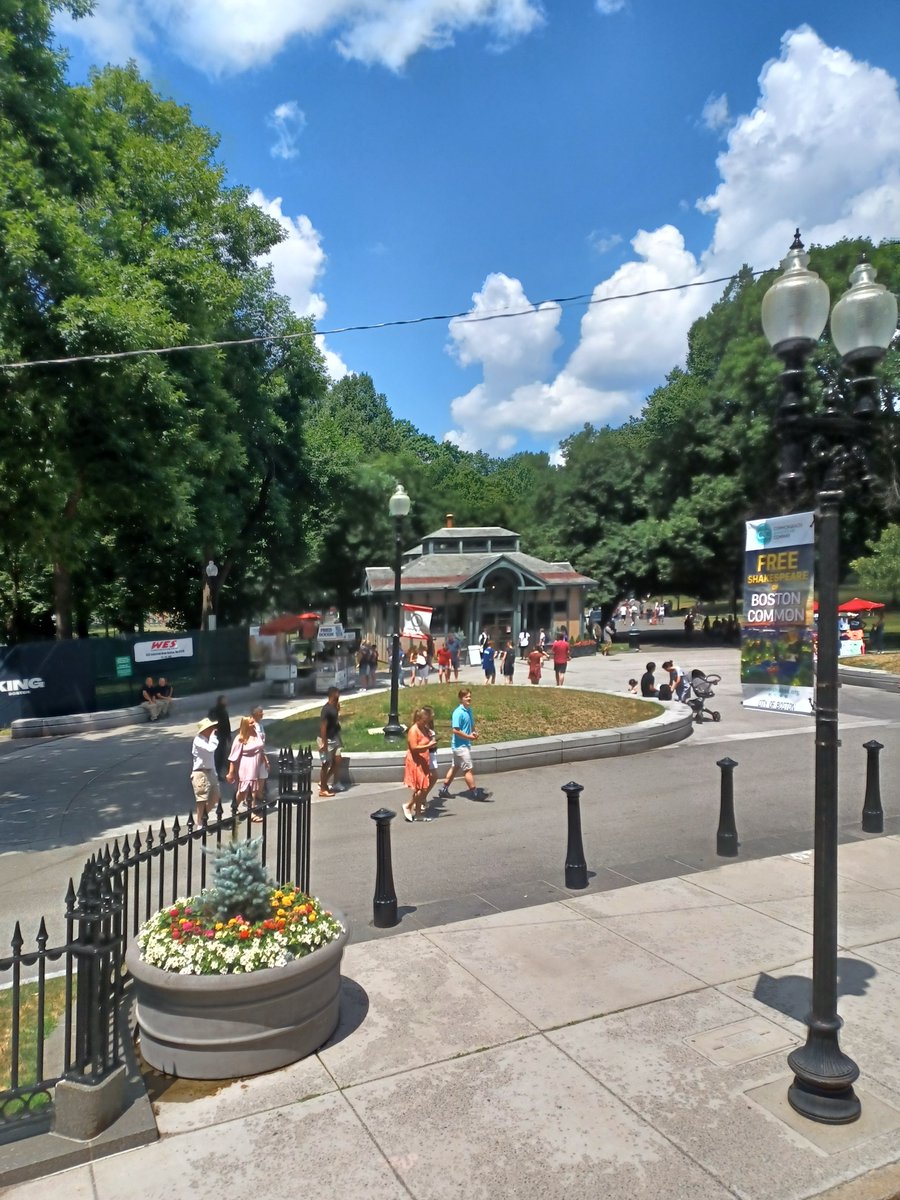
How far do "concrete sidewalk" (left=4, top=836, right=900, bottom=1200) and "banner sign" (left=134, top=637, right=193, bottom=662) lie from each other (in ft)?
54.2

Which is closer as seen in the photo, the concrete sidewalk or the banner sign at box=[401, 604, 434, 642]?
the concrete sidewalk

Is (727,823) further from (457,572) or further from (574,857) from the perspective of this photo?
(457,572)

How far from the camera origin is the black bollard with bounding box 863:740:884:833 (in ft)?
32.6

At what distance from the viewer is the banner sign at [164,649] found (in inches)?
861

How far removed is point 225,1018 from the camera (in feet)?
16.4

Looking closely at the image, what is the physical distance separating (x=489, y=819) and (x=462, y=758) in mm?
1193

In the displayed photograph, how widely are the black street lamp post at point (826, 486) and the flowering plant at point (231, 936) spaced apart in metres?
2.84

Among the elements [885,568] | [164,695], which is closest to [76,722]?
[164,695]

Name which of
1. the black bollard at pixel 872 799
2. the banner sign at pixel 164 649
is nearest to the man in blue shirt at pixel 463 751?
the black bollard at pixel 872 799

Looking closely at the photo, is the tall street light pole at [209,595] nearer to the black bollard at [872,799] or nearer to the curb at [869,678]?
the curb at [869,678]

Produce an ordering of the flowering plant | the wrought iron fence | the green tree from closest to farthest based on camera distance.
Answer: the wrought iron fence, the flowering plant, the green tree

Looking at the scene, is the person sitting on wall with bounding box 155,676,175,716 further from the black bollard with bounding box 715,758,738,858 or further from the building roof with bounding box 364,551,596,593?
the black bollard with bounding box 715,758,738,858

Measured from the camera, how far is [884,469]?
3784 cm

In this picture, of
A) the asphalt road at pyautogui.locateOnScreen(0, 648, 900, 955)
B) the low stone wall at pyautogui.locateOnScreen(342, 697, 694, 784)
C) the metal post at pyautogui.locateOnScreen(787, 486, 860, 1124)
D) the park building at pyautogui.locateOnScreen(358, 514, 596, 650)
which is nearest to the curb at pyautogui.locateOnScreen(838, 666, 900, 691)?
the asphalt road at pyautogui.locateOnScreen(0, 648, 900, 955)
